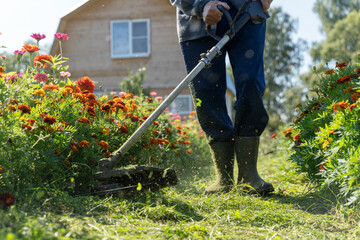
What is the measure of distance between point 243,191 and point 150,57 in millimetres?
9462

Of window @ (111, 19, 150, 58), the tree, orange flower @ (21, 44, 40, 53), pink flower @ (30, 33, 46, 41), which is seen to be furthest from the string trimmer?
the tree

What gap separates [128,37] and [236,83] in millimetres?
9627

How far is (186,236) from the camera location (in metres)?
1.99

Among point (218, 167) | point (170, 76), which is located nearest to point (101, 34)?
point (170, 76)

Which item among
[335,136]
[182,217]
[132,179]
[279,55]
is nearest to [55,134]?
[132,179]

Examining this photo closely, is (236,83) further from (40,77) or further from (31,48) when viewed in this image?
(31,48)

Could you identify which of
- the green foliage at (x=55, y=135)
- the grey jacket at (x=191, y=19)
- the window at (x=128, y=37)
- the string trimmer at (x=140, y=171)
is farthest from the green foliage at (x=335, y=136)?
the window at (x=128, y=37)

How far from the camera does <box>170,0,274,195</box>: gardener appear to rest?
10.1 ft

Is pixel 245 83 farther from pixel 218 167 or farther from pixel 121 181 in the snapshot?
pixel 121 181

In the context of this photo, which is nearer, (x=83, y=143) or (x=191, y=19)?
(x=83, y=143)

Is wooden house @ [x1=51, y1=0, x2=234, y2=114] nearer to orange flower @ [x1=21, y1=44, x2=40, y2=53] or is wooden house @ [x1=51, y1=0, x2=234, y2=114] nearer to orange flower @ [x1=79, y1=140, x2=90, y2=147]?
orange flower @ [x1=21, y1=44, x2=40, y2=53]

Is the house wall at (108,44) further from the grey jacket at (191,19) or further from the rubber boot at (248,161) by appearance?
the rubber boot at (248,161)

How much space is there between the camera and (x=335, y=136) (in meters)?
2.67

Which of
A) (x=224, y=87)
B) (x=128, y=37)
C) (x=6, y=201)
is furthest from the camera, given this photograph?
(x=128, y=37)
